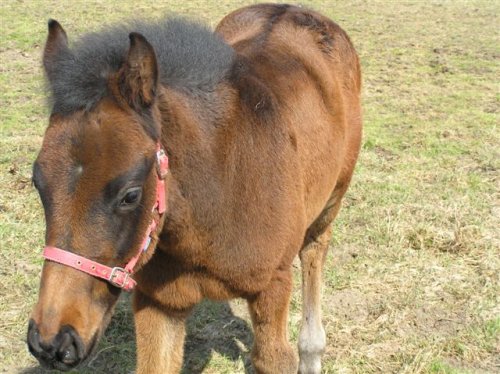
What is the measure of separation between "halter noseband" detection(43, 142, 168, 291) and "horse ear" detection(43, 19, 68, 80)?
1.72 feet

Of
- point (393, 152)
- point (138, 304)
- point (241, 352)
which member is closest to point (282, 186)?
point (138, 304)

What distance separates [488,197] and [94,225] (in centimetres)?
421

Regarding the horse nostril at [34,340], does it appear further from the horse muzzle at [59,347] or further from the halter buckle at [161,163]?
the halter buckle at [161,163]

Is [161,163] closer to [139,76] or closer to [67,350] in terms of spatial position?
[139,76]

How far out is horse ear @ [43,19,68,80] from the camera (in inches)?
90.6

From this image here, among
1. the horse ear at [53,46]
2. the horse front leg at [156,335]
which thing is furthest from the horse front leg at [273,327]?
the horse ear at [53,46]

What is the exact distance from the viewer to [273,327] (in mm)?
2875

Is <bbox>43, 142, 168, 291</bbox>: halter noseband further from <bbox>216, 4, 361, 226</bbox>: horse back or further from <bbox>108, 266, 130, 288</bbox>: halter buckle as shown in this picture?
<bbox>216, 4, 361, 226</bbox>: horse back

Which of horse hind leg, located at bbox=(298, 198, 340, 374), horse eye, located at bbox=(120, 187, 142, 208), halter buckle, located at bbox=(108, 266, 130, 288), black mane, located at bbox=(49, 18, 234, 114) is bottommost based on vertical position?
horse hind leg, located at bbox=(298, 198, 340, 374)

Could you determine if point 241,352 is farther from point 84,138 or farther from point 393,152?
point 393,152

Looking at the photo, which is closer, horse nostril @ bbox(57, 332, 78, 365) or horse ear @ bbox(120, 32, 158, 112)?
horse nostril @ bbox(57, 332, 78, 365)

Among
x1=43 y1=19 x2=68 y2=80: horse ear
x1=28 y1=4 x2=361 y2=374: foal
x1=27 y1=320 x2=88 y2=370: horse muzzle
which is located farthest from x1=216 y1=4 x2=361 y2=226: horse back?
x1=27 y1=320 x2=88 y2=370: horse muzzle

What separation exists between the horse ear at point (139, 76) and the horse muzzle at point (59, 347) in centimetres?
76

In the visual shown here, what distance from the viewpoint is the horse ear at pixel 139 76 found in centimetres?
207
